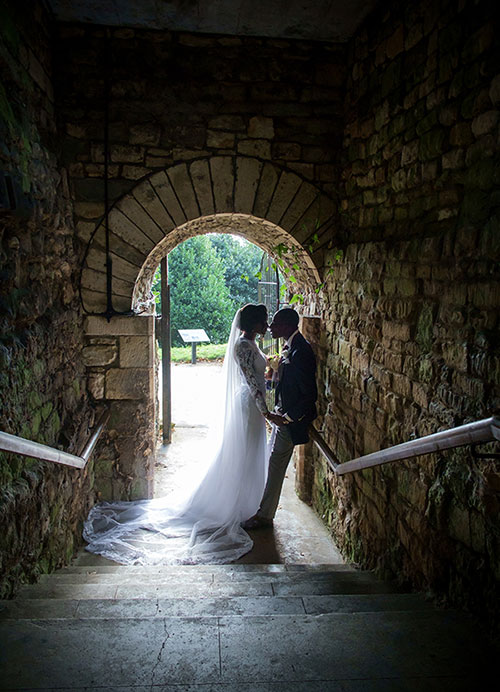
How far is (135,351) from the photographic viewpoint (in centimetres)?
426

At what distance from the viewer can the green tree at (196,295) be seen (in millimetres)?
16969

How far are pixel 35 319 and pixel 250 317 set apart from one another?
159cm

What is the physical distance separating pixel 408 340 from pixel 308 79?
247 cm

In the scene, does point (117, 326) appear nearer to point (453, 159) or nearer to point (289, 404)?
point (289, 404)

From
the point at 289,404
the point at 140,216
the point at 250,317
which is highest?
the point at 140,216

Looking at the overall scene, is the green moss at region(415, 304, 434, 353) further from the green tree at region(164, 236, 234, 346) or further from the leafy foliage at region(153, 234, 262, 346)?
the green tree at region(164, 236, 234, 346)

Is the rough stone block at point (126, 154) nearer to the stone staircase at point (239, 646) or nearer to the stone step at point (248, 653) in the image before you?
the stone staircase at point (239, 646)

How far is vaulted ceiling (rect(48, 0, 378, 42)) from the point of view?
347cm

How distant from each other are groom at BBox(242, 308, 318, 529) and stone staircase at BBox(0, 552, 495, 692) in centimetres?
170

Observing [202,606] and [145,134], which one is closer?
[202,606]

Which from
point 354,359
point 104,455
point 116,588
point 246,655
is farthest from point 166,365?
point 246,655

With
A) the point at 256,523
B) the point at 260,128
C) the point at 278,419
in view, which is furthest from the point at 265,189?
the point at 256,523

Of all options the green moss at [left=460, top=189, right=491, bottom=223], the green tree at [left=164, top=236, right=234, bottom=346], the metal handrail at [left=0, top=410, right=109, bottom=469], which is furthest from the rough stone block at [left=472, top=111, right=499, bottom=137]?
the green tree at [left=164, top=236, right=234, bottom=346]

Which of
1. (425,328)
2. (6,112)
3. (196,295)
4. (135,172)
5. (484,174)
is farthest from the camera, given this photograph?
(196,295)
